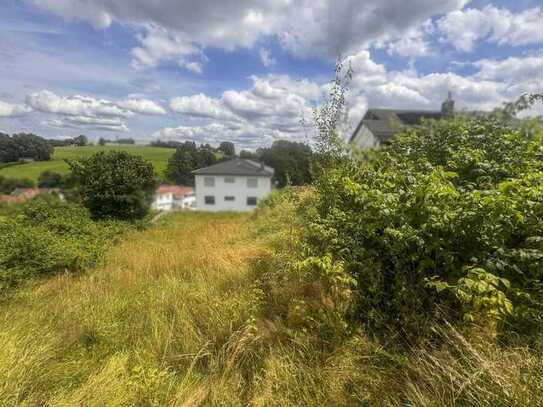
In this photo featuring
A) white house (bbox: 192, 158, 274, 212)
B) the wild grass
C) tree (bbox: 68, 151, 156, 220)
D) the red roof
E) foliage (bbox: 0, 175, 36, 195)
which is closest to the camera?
the wild grass

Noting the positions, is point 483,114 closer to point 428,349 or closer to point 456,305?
point 456,305

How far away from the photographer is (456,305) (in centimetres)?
204

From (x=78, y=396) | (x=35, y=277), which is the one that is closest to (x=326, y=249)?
(x=78, y=396)

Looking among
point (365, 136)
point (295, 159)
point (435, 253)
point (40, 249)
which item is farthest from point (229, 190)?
point (435, 253)

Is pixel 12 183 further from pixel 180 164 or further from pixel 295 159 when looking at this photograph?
pixel 295 159

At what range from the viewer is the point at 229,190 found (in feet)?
101

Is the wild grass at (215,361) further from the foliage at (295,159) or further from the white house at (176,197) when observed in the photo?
the white house at (176,197)

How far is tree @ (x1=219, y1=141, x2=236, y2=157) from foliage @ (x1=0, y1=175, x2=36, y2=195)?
21589mm

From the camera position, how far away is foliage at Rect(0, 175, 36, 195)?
57.5ft

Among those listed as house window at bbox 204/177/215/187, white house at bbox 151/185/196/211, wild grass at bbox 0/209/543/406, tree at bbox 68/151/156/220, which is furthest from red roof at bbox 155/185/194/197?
wild grass at bbox 0/209/543/406

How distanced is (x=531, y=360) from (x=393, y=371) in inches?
31.0

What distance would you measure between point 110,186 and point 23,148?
52.3ft

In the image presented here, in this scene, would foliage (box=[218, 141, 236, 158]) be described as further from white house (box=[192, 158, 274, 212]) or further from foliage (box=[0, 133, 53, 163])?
foliage (box=[0, 133, 53, 163])

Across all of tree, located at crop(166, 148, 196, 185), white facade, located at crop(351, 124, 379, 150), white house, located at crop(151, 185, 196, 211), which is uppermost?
white facade, located at crop(351, 124, 379, 150)
